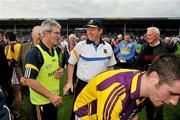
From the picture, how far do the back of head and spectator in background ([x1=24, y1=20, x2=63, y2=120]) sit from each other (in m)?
2.11

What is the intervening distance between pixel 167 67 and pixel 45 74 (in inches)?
93.2

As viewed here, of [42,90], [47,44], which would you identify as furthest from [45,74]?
[47,44]

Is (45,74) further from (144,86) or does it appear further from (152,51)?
(152,51)

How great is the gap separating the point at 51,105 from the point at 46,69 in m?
0.50

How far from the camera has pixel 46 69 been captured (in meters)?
4.41

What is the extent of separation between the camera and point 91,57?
555cm

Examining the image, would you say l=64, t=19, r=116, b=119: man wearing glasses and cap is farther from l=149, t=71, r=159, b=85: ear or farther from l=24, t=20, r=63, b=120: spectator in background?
l=149, t=71, r=159, b=85: ear

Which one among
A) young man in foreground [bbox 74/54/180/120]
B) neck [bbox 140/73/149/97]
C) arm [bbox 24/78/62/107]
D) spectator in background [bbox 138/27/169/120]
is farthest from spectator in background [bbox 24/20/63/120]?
spectator in background [bbox 138/27/169/120]

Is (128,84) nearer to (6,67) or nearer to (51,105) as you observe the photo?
(51,105)

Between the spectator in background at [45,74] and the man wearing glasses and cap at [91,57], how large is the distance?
2.81 feet

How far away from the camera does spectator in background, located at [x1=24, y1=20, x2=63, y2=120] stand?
423 centimetres

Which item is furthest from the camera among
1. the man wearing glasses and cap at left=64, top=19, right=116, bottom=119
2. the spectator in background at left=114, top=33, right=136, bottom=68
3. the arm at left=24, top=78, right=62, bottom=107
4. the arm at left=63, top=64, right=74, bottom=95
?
the spectator in background at left=114, top=33, right=136, bottom=68

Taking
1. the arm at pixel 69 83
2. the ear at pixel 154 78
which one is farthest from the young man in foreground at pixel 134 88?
the arm at pixel 69 83

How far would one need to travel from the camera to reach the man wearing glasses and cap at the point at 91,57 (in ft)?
18.1
